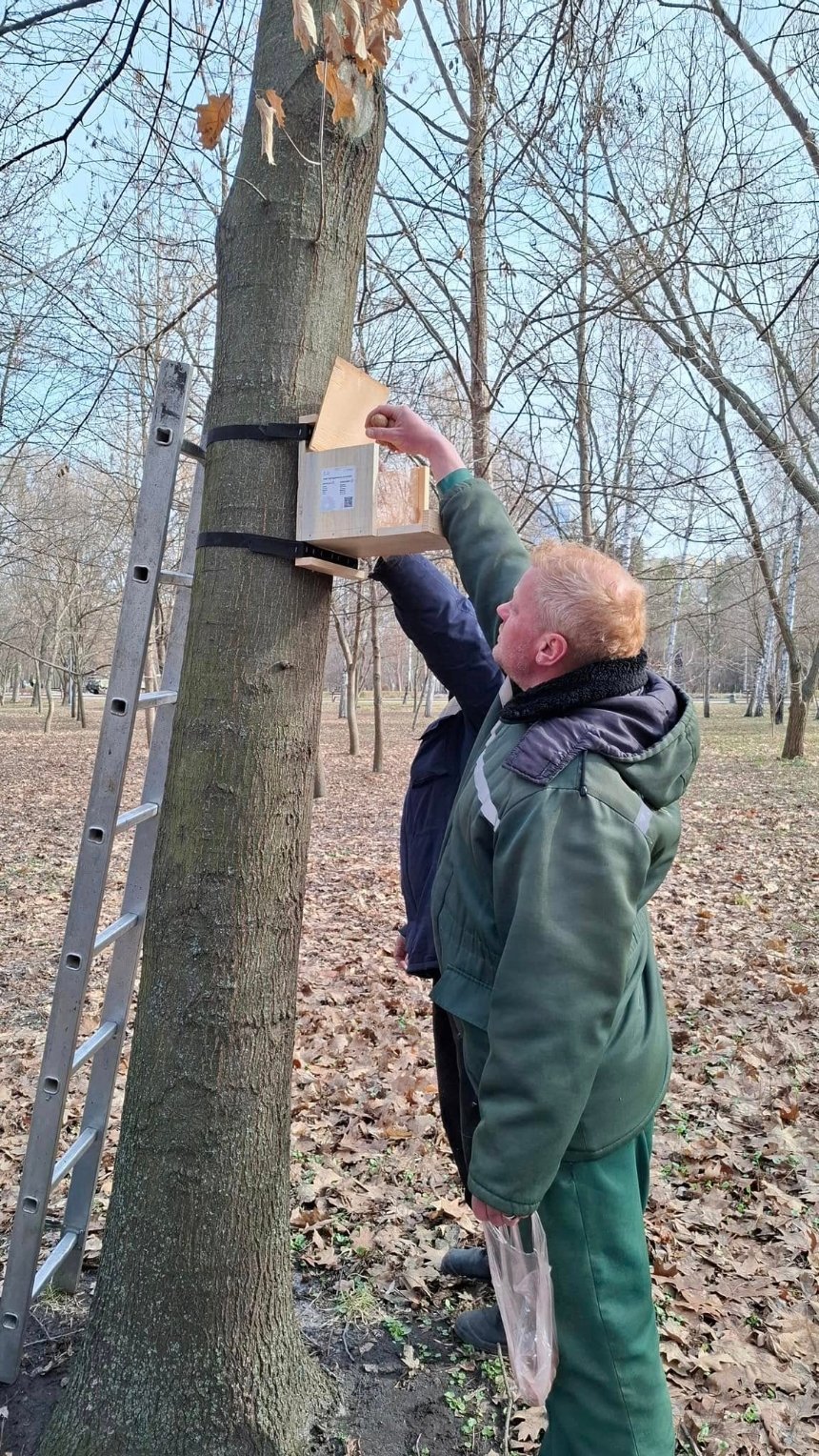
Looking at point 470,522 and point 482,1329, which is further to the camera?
point 482,1329

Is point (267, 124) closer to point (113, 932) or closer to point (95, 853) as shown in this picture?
point (95, 853)

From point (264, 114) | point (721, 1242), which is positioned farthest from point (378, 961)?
point (264, 114)

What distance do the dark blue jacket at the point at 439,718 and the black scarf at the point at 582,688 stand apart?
0.58 m

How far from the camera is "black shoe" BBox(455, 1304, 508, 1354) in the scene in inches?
92.7

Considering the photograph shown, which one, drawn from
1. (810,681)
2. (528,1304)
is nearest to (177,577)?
(528,1304)

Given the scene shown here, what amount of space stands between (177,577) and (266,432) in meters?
0.50

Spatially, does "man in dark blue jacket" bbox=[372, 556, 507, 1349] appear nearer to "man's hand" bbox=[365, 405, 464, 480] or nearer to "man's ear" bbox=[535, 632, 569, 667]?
"man's hand" bbox=[365, 405, 464, 480]

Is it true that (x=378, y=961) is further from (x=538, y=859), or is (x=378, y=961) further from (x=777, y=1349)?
A: (x=538, y=859)

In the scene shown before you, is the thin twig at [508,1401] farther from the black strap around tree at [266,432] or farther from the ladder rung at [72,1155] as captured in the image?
the black strap around tree at [266,432]

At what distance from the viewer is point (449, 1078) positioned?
2.39 meters

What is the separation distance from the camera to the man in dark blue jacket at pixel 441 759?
2.27m

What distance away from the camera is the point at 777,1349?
2396 mm

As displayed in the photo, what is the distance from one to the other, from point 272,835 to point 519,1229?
0.93 metres

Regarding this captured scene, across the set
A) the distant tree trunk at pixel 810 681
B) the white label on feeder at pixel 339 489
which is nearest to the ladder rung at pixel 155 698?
the white label on feeder at pixel 339 489
